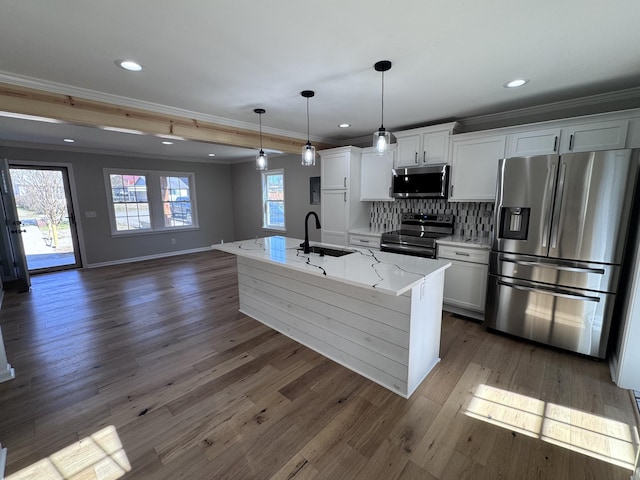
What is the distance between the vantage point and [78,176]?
217 inches

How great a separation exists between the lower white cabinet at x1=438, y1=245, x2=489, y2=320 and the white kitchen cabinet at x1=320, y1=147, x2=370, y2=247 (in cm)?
151

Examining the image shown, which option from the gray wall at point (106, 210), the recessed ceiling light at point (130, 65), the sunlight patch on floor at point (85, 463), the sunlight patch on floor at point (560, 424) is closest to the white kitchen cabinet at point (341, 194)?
the recessed ceiling light at point (130, 65)

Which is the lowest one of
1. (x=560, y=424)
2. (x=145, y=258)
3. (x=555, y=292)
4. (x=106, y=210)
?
(x=560, y=424)

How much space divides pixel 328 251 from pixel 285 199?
3748 millimetres

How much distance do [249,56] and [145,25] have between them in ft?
2.10

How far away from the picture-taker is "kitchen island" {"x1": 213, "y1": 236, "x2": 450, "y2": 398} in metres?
1.95

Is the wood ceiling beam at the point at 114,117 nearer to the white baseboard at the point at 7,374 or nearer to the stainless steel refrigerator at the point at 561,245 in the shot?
the white baseboard at the point at 7,374

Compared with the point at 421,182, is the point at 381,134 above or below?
above

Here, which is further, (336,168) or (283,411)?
(336,168)

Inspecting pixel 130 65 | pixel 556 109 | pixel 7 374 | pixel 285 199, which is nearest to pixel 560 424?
pixel 556 109

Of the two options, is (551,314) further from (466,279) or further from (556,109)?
(556,109)

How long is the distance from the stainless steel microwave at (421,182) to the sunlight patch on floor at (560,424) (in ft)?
7.57

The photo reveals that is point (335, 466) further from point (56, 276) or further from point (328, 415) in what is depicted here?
point (56, 276)

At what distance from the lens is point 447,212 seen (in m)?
3.85
